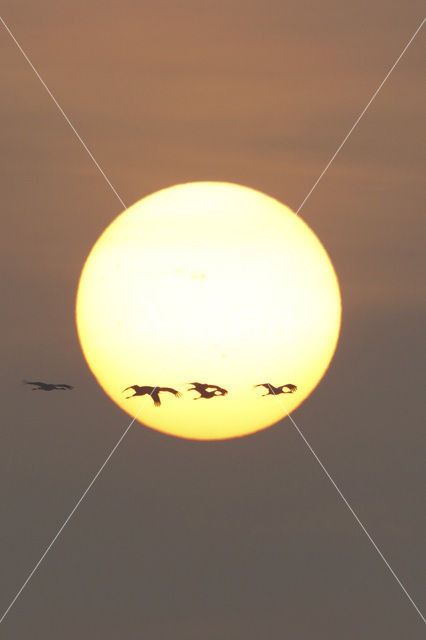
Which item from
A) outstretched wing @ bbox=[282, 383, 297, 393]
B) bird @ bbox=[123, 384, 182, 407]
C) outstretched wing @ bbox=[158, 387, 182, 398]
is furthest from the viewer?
outstretched wing @ bbox=[282, 383, 297, 393]

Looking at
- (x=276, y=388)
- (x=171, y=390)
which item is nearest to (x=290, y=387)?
(x=276, y=388)

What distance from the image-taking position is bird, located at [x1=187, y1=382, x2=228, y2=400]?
47.9m

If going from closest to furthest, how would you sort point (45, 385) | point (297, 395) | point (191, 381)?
point (45, 385) < point (191, 381) < point (297, 395)

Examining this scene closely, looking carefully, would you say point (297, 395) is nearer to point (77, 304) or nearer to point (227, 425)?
point (227, 425)

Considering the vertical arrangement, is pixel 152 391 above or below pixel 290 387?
below

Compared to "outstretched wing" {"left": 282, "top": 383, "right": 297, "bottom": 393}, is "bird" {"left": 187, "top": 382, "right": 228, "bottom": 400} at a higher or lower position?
lower

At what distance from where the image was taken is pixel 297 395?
53969 mm

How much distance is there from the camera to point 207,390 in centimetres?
4859

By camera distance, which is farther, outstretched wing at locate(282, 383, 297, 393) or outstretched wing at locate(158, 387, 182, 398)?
outstretched wing at locate(282, 383, 297, 393)

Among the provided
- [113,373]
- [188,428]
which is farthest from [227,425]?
[113,373]

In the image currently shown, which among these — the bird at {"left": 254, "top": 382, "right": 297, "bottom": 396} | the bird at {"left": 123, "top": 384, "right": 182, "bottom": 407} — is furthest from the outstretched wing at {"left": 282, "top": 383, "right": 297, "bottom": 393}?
the bird at {"left": 123, "top": 384, "right": 182, "bottom": 407}

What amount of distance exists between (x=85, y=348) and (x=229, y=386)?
17.9 ft

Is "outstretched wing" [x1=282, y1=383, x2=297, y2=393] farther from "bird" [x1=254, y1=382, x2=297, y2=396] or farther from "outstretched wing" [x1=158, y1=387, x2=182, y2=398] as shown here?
"outstretched wing" [x1=158, y1=387, x2=182, y2=398]

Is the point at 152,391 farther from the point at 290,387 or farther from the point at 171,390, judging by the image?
the point at 290,387
